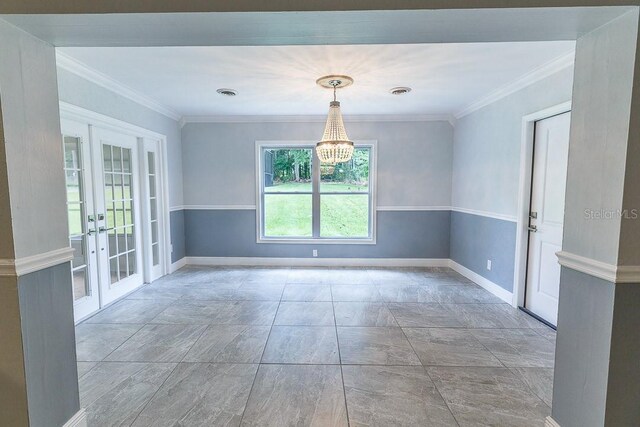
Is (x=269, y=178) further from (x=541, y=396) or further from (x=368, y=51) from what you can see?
(x=541, y=396)

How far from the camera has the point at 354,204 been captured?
5.38 meters

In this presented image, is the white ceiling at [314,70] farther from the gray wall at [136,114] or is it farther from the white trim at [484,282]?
the white trim at [484,282]

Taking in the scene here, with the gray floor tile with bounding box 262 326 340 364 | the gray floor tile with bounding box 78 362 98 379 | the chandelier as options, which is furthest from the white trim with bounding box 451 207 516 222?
the gray floor tile with bounding box 78 362 98 379

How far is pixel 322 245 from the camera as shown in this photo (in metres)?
5.36

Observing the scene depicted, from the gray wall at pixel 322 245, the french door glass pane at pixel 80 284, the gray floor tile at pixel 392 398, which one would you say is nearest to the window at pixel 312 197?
the gray wall at pixel 322 245

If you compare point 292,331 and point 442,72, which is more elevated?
point 442,72

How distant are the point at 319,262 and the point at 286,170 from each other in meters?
1.68

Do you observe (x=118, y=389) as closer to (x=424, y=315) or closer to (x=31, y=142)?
(x=31, y=142)

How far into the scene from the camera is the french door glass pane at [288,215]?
17.7ft

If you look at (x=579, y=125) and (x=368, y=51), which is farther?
(x=368, y=51)

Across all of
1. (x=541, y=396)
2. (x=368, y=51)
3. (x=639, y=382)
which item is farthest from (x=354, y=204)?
(x=639, y=382)

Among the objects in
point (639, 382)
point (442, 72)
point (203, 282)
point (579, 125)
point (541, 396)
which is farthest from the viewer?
point (203, 282)

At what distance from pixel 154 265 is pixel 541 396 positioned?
4.68m

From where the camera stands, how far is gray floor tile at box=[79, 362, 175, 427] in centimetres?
191
